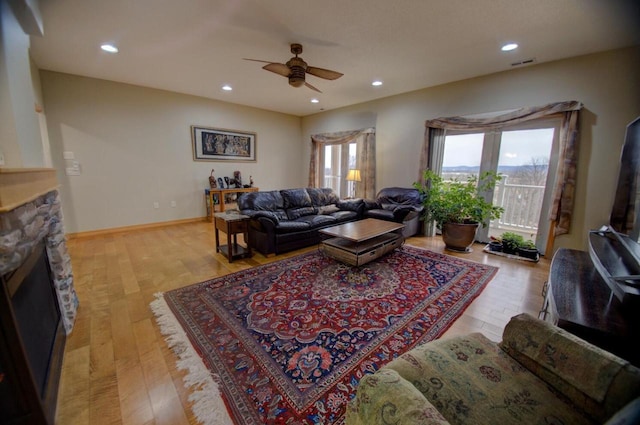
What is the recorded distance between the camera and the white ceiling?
2.20 m

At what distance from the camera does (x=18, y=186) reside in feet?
3.67

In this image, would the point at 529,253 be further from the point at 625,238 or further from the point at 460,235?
the point at 625,238

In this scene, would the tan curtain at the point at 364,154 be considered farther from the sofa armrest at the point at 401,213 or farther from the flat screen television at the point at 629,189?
the flat screen television at the point at 629,189

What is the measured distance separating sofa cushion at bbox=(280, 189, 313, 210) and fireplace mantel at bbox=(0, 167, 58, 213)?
2974mm

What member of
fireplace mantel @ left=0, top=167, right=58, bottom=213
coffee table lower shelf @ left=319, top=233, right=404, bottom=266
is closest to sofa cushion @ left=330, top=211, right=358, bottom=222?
coffee table lower shelf @ left=319, top=233, right=404, bottom=266

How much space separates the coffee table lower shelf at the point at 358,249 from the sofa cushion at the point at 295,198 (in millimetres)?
1318

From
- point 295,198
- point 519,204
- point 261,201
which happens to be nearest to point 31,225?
point 261,201

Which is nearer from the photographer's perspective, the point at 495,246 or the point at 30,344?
the point at 30,344

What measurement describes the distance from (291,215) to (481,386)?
3429mm

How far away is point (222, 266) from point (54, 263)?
148cm

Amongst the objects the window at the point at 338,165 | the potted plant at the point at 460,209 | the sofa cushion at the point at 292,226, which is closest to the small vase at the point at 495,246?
Result: the potted plant at the point at 460,209

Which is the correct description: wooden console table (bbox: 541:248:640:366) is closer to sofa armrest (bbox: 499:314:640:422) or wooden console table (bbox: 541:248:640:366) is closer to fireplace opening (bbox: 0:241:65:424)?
sofa armrest (bbox: 499:314:640:422)

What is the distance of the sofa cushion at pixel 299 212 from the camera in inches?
162

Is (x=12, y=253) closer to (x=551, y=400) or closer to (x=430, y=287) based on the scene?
(x=551, y=400)
